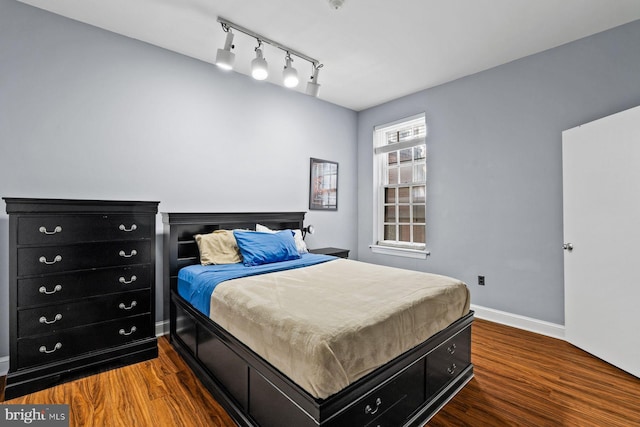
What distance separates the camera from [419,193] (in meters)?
4.22

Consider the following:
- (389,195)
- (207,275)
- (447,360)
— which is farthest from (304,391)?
(389,195)

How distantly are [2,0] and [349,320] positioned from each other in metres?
3.42

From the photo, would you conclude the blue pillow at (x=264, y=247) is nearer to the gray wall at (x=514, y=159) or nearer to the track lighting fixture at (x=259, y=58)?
the track lighting fixture at (x=259, y=58)

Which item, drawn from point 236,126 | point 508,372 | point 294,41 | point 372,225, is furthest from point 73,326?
point 372,225

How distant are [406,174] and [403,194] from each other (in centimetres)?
30

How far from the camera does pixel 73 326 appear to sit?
2199mm

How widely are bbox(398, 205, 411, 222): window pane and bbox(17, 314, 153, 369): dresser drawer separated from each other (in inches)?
134

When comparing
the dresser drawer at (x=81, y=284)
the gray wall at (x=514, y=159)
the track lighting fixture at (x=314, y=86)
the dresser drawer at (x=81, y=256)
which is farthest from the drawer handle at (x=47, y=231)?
the gray wall at (x=514, y=159)

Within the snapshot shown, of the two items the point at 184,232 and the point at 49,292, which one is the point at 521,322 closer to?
the point at 184,232

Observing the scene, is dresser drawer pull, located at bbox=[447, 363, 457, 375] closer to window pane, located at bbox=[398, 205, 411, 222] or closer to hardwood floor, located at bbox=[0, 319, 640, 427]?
hardwood floor, located at bbox=[0, 319, 640, 427]

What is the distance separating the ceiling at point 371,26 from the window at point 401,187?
110 cm

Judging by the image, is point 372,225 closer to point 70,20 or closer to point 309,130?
point 309,130

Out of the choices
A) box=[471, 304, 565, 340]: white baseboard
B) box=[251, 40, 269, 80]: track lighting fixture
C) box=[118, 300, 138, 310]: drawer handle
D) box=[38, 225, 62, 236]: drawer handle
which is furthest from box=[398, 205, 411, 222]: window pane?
box=[38, 225, 62, 236]: drawer handle

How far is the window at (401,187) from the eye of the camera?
164 inches
